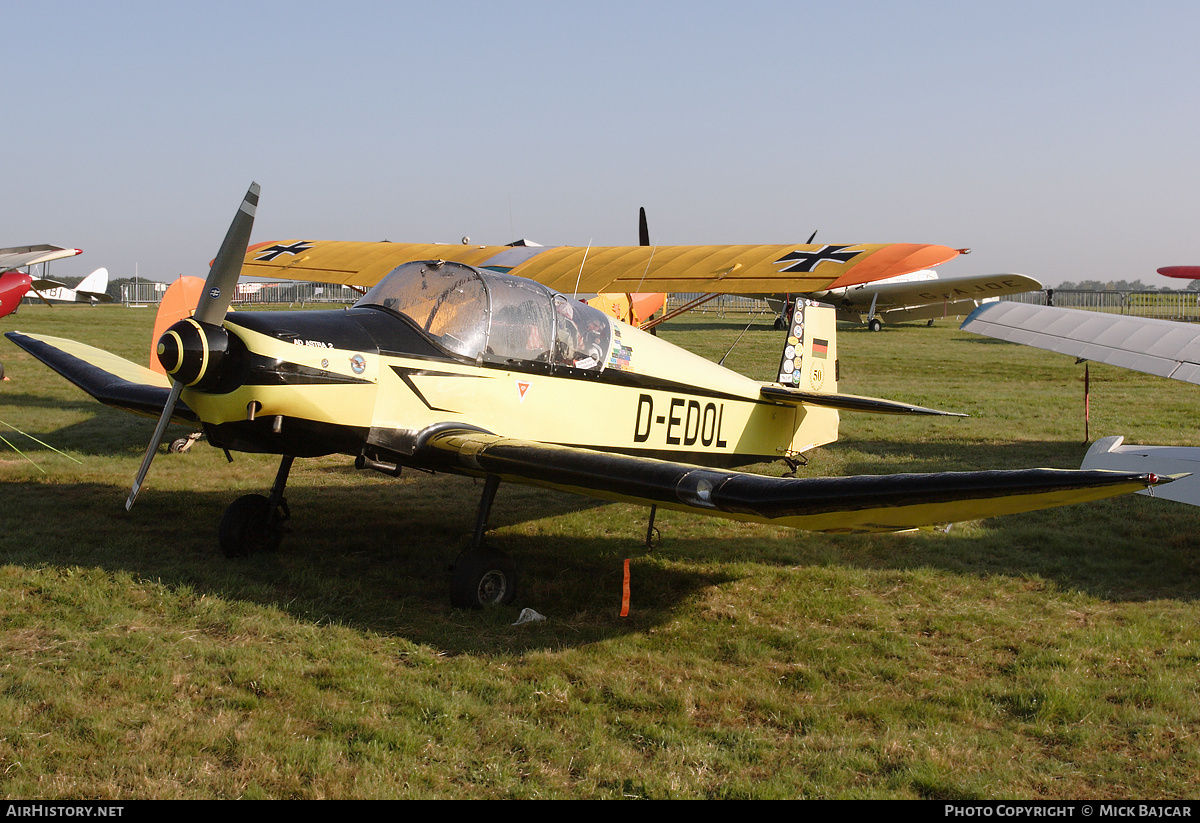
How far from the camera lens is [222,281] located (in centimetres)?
534

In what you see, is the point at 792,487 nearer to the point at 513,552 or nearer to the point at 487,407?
the point at 487,407

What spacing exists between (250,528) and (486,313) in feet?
8.15

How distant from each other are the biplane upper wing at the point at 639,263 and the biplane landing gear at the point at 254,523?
14.2ft

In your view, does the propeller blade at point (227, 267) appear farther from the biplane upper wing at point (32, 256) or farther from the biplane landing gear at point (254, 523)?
the biplane upper wing at point (32, 256)

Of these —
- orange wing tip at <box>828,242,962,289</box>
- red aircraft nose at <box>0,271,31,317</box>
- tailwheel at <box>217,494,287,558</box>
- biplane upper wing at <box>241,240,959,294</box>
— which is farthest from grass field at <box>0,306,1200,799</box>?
red aircraft nose at <box>0,271,31,317</box>

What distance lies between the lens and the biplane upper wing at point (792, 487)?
3715 millimetres

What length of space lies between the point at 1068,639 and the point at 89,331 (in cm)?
2902

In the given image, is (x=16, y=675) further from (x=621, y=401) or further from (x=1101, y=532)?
(x=1101, y=532)

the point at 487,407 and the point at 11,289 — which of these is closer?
the point at 487,407

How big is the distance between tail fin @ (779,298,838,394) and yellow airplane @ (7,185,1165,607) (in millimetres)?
1491

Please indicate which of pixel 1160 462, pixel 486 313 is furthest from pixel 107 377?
pixel 1160 462

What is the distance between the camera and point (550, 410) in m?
6.42

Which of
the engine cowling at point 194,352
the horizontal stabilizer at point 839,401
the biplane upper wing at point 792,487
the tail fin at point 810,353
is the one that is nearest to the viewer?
the biplane upper wing at point 792,487

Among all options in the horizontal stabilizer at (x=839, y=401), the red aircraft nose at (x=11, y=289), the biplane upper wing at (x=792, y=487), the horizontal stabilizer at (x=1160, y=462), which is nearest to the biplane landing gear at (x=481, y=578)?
the biplane upper wing at (x=792, y=487)
